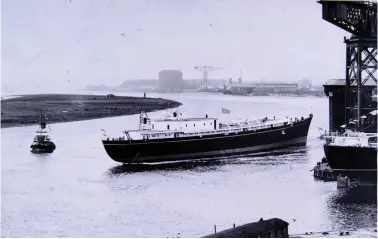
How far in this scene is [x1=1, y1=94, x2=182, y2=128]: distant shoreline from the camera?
57.7 ft

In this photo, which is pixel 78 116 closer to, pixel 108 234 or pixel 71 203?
pixel 71 203

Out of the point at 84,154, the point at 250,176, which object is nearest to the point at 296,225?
the point at 250,176

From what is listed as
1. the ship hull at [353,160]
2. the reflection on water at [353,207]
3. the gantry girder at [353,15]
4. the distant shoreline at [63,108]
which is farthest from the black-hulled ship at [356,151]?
the distant shoreline at [63,108]

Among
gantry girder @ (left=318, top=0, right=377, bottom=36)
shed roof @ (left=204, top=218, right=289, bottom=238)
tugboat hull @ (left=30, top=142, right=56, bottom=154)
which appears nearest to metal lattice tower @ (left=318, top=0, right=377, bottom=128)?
gantry girder @ (left=318, top=0, right=377, bottom=36)

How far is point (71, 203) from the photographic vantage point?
8.55 m

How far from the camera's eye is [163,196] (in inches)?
368

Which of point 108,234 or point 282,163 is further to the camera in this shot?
point 282,163

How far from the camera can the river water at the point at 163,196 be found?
7.57m

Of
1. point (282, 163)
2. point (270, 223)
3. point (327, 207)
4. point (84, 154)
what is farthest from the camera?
point (84, 154)

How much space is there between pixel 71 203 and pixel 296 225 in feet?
10.3

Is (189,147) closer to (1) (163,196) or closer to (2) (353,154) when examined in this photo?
(1) (163,196)

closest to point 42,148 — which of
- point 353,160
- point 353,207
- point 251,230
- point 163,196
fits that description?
point 163,196

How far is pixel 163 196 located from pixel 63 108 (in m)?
12.3

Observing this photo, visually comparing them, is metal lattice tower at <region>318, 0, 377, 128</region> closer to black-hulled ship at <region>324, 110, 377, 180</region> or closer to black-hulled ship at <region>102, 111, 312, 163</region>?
black-hulled ship at <region>324, 110, 377, 180</region>
